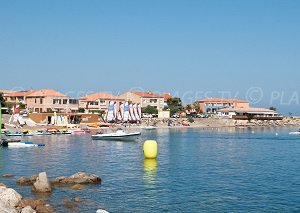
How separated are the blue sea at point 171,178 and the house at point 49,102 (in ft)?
212

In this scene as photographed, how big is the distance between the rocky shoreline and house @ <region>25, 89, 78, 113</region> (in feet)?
278

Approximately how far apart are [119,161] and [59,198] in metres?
18.2

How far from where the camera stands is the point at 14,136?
76062 millimetres

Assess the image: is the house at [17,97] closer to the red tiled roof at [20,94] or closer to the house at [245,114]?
the red tiled roof at [20,94]

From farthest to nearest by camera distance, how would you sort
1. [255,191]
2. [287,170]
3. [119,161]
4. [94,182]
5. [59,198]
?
[119,161], [287,170], [94,182], [255,191], [59,198]

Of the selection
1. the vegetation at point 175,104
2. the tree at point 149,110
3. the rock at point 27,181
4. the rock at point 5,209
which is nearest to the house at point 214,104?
the vegetation at point 175,104

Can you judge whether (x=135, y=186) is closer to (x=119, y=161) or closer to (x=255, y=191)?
(x=255, y=191)

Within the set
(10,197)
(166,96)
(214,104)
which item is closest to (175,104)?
(166,96)

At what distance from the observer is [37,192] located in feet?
89.3

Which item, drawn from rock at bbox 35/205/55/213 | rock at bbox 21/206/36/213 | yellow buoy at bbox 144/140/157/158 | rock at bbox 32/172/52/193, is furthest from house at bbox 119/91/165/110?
rock at bbox 21/206/36/213

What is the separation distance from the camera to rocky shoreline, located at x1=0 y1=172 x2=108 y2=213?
2094 cm

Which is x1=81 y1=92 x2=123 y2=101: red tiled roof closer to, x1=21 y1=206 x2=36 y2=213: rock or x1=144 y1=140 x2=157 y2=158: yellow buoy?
x1=144 y1=140 x2=157 y2=158: yellow buoy

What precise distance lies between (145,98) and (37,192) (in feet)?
381

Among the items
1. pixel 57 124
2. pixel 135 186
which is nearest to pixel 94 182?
pixel 135 186
